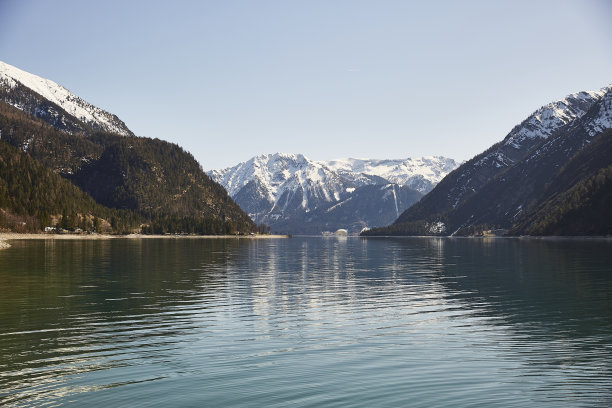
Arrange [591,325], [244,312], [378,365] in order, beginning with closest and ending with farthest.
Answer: [378,365] < [591,325] < [244,312]

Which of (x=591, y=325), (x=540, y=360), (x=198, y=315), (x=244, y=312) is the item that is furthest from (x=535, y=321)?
(x=198, y=315)

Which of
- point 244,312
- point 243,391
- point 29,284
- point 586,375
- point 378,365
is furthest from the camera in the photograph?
point 29,284

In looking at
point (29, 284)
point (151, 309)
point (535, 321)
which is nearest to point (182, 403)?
point (151, 309)

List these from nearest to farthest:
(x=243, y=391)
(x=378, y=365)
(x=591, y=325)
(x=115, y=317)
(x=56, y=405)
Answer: (x=56, y=405) < (x=243, y=391) < (x=378, y=365) < (x=591, y=325) < (x=115, y=317)

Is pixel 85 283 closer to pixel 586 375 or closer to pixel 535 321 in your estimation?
pixel 535 321

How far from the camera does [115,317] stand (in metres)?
47.6

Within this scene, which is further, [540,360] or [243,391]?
[540,360]

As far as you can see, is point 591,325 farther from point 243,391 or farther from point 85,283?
point 85,283

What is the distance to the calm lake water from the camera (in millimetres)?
25578

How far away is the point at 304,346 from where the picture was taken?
3562cm

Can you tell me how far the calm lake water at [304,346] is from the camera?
83.9 ft

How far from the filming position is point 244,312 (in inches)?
2009

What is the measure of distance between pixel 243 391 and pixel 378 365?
330 inches

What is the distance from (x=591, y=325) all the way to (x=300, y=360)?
25860mm
